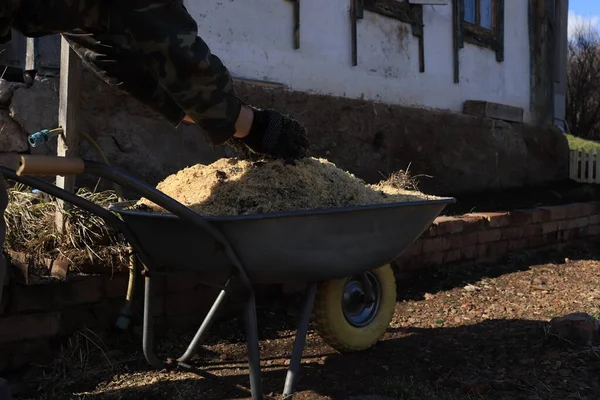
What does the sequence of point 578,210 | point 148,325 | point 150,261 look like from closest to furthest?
point 150,261
point 148,325
point 578,210

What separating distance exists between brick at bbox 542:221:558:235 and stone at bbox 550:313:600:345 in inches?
105

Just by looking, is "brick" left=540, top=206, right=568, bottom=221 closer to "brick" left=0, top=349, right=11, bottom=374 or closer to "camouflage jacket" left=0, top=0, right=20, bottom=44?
"brick" left=0, top=349, right=11, bottom=374

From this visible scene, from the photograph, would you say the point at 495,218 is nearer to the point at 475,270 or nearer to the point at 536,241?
the point at 475,270

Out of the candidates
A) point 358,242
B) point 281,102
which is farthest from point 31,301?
point 281,102

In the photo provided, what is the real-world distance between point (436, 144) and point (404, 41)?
112 cm

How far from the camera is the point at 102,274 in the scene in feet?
8.84

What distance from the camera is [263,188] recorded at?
218 cm

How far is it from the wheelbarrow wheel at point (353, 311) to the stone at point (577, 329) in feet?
2.53

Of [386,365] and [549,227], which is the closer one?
[386,365]

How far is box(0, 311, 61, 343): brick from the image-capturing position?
2.44 meters

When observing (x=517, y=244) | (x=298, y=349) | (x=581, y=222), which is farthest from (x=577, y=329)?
(x=581, y=222)

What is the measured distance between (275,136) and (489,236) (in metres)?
3.18

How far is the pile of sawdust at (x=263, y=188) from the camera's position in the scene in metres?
2.13

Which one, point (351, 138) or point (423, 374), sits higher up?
point (351, 138)
